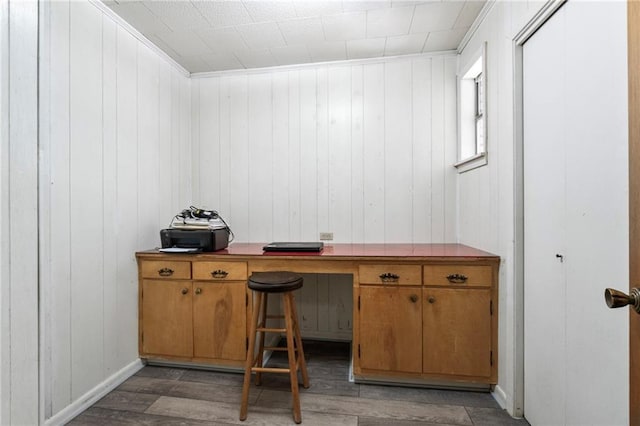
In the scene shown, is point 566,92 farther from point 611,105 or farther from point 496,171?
point 496,171

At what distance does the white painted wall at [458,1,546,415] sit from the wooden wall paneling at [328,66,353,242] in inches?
40.7

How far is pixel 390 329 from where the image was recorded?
75.4 inches

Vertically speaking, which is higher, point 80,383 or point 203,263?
point 203,263

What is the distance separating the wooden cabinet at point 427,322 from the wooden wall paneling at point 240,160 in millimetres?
1313

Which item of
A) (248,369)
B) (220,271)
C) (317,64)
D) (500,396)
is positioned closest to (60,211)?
(220,271)

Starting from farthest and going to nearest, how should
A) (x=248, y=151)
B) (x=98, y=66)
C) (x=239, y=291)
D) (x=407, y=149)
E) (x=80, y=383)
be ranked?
(x=248, y=151) → (x=407, y=149) → (x=239, y=291) → (x=98, y=66) → (x=80, y=383)

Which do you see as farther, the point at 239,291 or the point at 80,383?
the point at 239,291

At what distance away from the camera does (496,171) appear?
71.1 inches

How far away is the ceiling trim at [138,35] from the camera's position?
74.3 inches

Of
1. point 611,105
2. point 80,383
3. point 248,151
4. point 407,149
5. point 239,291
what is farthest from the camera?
point 248,151

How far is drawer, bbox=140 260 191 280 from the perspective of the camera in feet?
6.97

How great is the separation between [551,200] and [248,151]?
2.28 m

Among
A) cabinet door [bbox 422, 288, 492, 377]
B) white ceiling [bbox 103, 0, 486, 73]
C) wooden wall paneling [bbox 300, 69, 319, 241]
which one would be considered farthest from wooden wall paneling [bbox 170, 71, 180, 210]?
cabinet door [bbox 422, 288, 492, 377]

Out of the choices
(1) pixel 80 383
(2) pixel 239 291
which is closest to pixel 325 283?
(2) pixel 239 291
